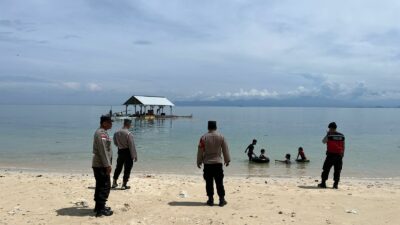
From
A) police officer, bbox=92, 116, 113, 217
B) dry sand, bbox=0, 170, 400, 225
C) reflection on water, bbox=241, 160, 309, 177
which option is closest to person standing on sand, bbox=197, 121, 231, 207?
dry sand, bbox=0, 170, 400, 225

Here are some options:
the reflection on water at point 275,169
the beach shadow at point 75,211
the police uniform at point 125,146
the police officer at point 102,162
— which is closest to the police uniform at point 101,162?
the police officer at point 102,162

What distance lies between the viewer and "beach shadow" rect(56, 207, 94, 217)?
7.73 metres

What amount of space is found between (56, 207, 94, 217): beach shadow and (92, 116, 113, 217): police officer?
273mm

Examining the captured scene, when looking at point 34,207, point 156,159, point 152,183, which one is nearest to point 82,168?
point 156,159

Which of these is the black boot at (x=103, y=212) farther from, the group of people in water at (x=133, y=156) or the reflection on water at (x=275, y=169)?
the reflection on water at (x=275, y=169)

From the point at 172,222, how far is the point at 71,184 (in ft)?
15.4

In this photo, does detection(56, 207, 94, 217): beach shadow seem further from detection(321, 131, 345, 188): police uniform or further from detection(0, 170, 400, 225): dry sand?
detection(321, 131, 345, 188): police uniform

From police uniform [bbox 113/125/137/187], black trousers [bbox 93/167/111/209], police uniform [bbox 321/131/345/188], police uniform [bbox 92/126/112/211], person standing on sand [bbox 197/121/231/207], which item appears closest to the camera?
police uniform [bbox 92/126/112/211]

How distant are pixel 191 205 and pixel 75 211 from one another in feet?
7.56

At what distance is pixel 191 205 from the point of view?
8.62m

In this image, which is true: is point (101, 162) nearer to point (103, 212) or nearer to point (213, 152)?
point (103, 212)

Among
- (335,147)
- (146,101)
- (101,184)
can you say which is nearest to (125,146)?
(101,184)

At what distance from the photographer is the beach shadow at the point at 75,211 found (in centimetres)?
773

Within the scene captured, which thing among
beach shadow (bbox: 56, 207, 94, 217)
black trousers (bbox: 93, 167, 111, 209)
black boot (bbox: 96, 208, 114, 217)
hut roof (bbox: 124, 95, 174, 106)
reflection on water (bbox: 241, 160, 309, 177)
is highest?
hut roof (bbox: 124, 95, 174, 106)
